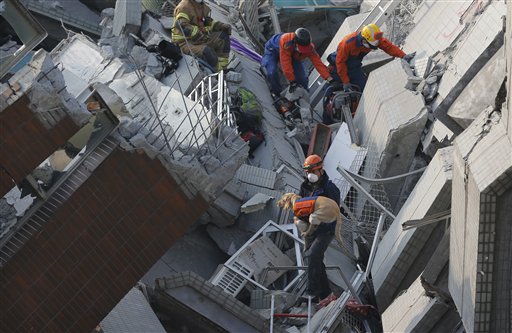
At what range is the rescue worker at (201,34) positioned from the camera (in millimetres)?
17859

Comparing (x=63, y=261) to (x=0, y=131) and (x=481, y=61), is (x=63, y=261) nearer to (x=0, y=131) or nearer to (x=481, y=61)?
(x=0, y=131)

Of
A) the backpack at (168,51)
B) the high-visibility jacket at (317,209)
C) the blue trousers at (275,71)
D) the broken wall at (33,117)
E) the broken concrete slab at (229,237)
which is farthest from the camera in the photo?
the blue trousers at (275,71)

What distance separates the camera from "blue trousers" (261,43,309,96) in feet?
61.3

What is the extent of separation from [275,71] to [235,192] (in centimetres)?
356

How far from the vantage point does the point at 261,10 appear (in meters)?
22.2

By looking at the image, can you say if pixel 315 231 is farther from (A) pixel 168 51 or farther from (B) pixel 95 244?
A: (A) pixel 168 51

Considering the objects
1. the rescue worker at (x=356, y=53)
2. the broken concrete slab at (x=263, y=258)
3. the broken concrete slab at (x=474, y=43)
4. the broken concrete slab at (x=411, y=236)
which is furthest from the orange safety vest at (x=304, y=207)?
the rescue worker at (x=356, y=53)

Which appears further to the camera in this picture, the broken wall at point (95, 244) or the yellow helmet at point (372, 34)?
the yellow helmet at point (372, 34)

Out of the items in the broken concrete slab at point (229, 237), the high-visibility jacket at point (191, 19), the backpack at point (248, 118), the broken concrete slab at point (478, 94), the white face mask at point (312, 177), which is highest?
the broken concrete slab at point (478, 94)

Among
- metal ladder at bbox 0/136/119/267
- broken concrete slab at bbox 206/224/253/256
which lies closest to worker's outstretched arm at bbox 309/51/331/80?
broken concrete slab at bbox 206/224/253/256

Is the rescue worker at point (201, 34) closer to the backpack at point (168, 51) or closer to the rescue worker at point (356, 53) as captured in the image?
the backpack at point (168, 51)

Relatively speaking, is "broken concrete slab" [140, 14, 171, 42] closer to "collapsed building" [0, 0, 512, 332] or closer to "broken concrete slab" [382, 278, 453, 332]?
"collapsed building" [0, 0, 512, 332]

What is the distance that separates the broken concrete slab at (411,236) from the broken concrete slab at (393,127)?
144cm

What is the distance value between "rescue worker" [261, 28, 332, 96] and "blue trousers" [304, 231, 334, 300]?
4527 millimetres
